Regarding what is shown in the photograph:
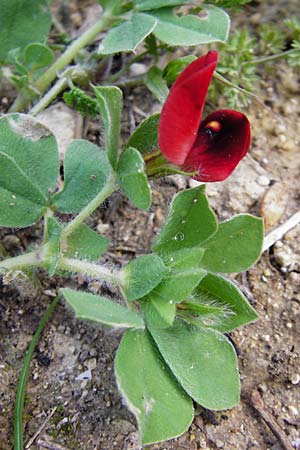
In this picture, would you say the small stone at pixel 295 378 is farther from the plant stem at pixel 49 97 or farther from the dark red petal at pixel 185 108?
the plant stem at pixel 49 97

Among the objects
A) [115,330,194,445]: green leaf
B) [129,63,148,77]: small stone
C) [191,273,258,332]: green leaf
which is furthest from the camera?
[129,63,148,77]: small stone

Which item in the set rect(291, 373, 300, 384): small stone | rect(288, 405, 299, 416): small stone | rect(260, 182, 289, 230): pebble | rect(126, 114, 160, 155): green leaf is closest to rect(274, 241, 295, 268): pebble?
rect(260, 182, 289, 230): pebble

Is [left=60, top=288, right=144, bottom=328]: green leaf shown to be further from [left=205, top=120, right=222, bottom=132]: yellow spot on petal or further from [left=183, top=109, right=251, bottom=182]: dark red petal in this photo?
[left=205, top=120, right=222, bottom=132]: yellow spot on petal

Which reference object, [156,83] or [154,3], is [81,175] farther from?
[154,3]

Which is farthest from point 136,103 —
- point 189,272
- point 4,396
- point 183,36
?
point 4,396

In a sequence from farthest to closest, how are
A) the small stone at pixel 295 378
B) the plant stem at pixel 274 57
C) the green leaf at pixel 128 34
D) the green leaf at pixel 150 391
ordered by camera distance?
1. the plant stem at pixel 274 57
2. the green leaf at pixel 128 34
3. the small stone at pixel 295 378
4. the green leaf at pixel 150 391

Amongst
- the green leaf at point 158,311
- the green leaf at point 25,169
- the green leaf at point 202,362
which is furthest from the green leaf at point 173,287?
the green leaf at point 25,169

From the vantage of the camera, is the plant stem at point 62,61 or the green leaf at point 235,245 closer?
the green leaf at point 235,245
